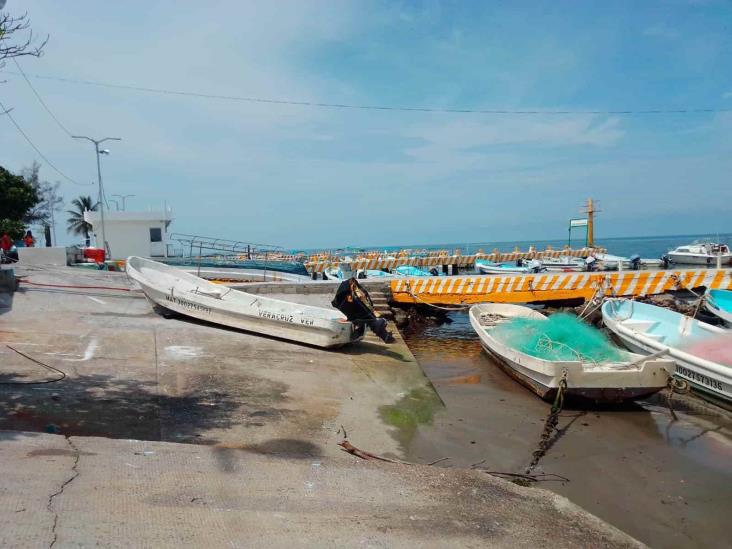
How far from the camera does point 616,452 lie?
7262 millimetres

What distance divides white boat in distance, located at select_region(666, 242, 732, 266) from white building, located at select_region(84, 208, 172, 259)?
3430 centimetres

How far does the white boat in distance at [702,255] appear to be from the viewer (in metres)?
34.8

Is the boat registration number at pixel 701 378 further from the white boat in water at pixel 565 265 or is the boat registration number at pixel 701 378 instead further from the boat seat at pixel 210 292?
the white boat in water at pixel 565 265

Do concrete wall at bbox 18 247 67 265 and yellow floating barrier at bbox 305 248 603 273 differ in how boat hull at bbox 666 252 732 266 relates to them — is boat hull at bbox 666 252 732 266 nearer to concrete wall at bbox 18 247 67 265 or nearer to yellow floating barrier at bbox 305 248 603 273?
yellow floating barrier at bbox 305 248 603 273

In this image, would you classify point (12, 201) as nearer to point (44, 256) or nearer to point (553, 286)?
point (44, 256)

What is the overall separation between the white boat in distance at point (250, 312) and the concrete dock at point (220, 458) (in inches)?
29.2

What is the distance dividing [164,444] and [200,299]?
7216 mm

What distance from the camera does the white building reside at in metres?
28.5

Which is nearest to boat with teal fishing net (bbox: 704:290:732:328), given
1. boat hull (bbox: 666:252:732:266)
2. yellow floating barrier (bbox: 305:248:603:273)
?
boat hull (bbox: 666:252:732:266)

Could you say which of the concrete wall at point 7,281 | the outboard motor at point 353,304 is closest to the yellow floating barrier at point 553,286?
the outboard motor at point 353,304

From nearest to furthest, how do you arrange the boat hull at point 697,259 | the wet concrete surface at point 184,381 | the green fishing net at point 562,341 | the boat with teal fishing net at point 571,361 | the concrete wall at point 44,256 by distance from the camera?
the wet concrete surface at point 184,381, the boat with teal fishing net at point 571,361, the green fishing net at point 562,341, the concrete wall at point 44,256, the boat hull at point 697,259

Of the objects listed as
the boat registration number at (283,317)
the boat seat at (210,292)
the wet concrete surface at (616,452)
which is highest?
the boat seat at (210,292)

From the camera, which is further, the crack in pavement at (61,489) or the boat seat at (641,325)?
the boat seat at (641,325)

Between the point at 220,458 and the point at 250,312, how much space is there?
6.90 m
